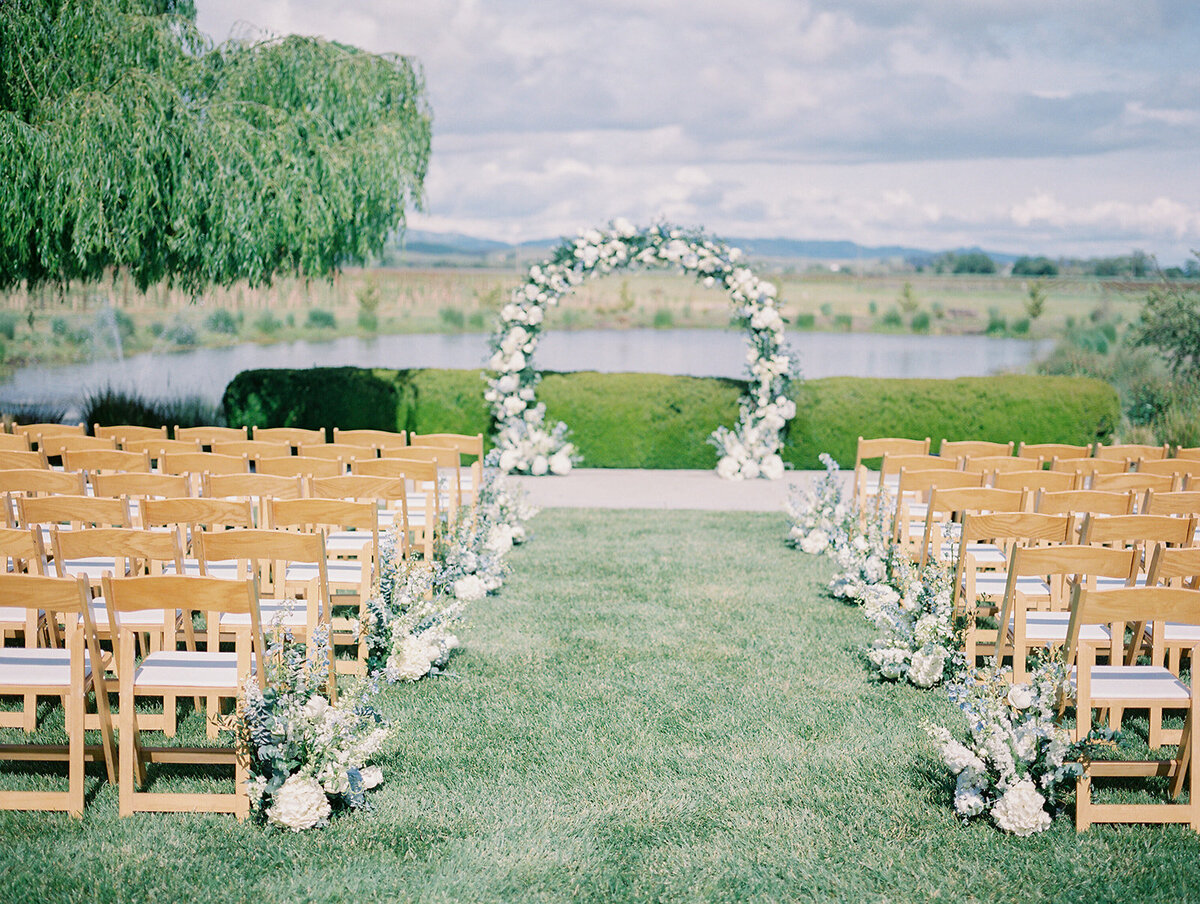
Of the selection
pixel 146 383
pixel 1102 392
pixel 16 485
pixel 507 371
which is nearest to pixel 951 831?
pixel 16 485

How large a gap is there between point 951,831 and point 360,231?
9.85 m

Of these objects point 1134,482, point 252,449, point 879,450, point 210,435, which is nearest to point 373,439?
point 252,449

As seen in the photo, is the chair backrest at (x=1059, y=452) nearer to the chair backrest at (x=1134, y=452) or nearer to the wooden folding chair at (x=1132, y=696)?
the chair backrest at (x=1134, y=452)

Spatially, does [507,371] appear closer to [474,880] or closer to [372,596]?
[372,596]

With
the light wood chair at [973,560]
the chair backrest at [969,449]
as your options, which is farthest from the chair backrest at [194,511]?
the chair backrest at [969,449]

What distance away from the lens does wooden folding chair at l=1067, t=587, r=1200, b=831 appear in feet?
13.4

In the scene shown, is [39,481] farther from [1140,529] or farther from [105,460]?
[1140,529]

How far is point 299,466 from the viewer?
7.46 m

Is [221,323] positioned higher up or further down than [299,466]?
higher up

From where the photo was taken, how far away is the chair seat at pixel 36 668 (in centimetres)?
414

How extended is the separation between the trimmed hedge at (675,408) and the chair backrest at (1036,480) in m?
6.20

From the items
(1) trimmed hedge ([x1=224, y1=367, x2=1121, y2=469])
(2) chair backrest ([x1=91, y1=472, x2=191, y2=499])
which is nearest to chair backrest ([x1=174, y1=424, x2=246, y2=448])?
(2) chair backrest ([x1=91, y1=472, x2=191, y2=499])

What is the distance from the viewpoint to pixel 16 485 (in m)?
6.77

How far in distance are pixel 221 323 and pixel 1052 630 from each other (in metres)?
23.8
